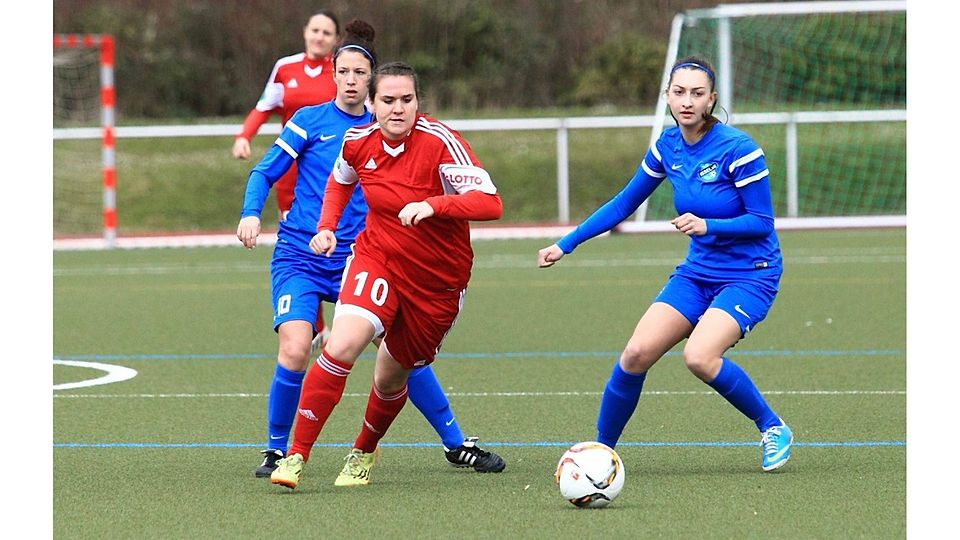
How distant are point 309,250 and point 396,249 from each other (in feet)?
2.59

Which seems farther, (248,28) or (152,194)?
(248,28)

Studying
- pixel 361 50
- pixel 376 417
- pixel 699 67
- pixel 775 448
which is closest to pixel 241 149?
pixel 361 50

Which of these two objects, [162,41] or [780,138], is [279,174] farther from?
[162,41]

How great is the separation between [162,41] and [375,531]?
24161mm

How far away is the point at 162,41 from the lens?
28.4 m

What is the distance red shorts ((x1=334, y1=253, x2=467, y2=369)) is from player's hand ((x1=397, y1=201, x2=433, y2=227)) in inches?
14.5

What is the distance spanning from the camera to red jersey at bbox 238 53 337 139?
31.8 feet

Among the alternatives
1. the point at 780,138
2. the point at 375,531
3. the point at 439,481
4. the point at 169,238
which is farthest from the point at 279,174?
the point at 780,138

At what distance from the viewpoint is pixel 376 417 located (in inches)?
245

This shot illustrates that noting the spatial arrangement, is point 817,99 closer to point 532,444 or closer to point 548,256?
point 532,444

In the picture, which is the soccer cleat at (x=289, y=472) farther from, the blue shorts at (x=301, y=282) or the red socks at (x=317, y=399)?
the blue shorts at (x=301, y=282)

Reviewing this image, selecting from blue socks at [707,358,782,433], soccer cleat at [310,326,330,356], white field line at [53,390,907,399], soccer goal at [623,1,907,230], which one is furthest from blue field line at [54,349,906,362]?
soccer goal at [623,1,907,230]

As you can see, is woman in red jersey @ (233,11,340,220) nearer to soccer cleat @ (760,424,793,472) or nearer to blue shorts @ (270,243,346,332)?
blue shorts @ (270,243,346,332)
